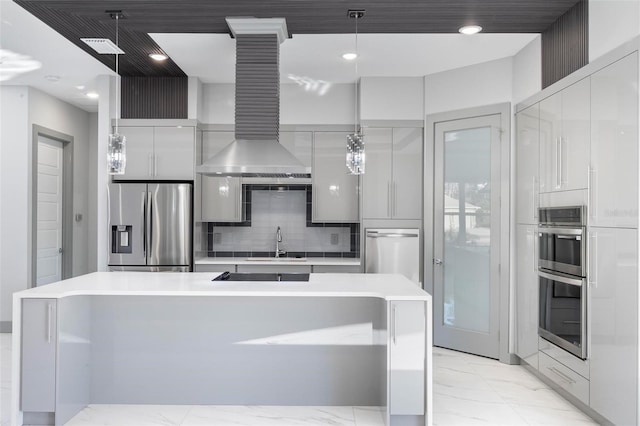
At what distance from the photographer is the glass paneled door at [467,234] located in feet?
15.1

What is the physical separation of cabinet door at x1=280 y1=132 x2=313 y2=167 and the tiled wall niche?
0.49m

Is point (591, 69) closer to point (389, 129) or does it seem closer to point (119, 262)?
point (389, 129)

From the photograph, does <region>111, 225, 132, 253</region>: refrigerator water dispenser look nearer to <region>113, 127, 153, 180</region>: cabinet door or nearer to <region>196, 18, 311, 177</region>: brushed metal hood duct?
<region>113, 127, 153, 180</region>: cabinet door

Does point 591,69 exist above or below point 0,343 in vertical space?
above

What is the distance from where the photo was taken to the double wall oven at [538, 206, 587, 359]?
3.19 meters

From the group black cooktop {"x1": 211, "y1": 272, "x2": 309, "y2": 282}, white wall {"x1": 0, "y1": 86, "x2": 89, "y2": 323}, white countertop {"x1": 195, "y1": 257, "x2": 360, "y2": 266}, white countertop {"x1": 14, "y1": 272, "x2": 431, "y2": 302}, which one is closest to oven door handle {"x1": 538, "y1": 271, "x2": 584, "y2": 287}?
white countertop {"x1": 14, "y1": 272, "x2": 431, "y2": 302}

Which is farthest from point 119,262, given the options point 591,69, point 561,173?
point 591,69

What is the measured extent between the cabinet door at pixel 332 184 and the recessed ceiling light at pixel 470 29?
1897 millimetres

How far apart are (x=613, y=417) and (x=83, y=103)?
247 inches

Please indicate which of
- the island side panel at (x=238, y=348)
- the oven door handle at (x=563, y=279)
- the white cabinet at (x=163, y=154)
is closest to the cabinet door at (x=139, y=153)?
the white cabinet at (x=163, y=154)

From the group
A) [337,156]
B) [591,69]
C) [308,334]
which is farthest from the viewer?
[337,156]

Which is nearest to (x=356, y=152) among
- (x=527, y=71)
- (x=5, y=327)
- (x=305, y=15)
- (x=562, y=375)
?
(x=305, y=15)

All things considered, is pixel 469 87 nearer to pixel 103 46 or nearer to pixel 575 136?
pixel 575 136

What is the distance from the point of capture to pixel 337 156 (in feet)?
17.8
